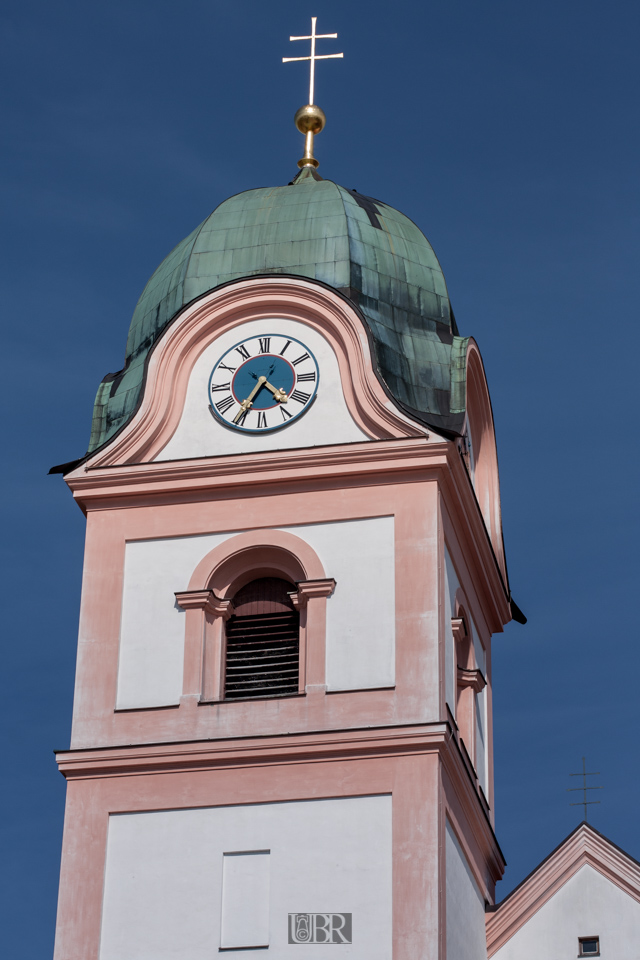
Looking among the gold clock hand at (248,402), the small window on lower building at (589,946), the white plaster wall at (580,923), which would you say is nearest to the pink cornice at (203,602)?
the gold clock hand at (248,402)

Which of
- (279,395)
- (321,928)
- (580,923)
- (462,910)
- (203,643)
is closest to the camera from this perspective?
(321,928)

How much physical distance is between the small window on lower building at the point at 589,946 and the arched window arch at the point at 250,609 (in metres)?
4.08

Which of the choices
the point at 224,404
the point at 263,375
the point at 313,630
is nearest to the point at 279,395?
the point at 263,375

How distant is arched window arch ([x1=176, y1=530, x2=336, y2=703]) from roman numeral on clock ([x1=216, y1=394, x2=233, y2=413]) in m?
1.71

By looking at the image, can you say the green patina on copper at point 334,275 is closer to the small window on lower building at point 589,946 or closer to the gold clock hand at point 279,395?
the gold clock hand at point 279,395

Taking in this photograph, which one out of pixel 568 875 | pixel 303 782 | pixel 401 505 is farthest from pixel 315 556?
pixel 568 875

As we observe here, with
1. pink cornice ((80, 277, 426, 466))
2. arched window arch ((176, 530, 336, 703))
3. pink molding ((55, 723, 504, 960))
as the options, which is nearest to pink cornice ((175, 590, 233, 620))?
arched window arch ((176, 530, 336, 703))

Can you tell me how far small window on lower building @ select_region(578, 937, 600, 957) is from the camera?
85.5ft

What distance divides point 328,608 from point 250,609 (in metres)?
1.14

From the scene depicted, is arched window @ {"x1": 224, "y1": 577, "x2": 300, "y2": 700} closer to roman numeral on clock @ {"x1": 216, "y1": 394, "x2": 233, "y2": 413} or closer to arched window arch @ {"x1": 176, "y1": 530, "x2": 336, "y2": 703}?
arched window arch @ {"x1": 176, "y1": 530, "x2": 336, "y2": 703}

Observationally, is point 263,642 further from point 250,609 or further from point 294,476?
point 294,476

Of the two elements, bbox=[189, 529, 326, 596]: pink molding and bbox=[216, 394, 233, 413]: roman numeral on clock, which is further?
bbox=[216, 394, 233, 413]: roman numeral on clock

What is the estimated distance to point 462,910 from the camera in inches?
1003

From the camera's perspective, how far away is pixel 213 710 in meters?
25.6
